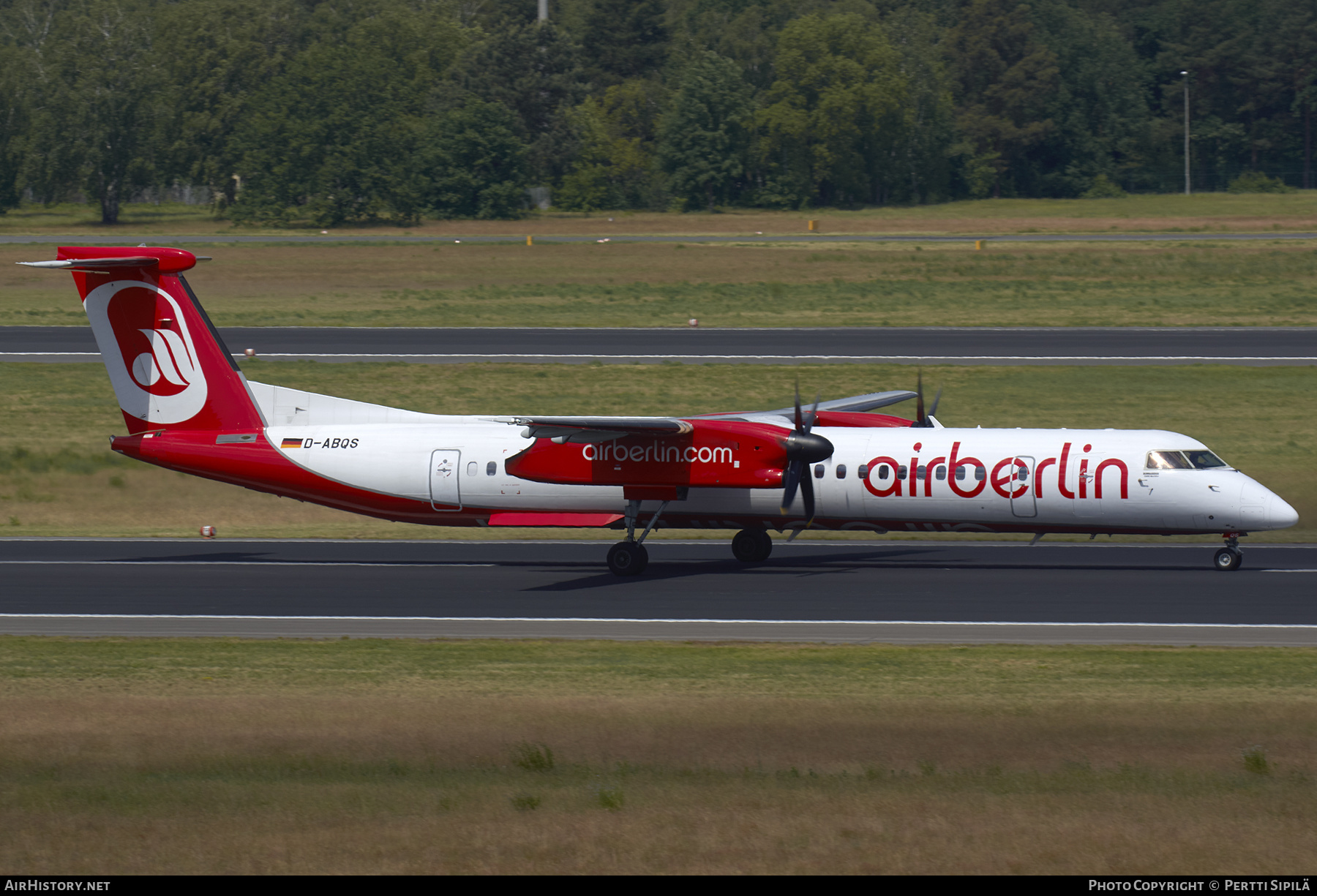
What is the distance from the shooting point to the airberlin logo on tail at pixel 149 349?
29.8m

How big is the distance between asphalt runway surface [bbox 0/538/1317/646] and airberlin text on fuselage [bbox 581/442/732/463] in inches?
89.3

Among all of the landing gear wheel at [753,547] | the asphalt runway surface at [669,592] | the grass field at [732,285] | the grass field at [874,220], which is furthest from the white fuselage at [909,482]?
the grass field at [874,220]

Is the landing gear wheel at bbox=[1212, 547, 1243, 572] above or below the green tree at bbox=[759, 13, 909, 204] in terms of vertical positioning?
below

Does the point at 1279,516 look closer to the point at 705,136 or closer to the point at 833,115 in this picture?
the point at 705,136

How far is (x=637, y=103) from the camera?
5000 inches

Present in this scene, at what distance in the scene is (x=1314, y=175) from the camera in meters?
129

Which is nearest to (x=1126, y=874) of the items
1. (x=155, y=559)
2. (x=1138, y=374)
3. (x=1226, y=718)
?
(x=1226, y=718)

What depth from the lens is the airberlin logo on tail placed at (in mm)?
→ 29781

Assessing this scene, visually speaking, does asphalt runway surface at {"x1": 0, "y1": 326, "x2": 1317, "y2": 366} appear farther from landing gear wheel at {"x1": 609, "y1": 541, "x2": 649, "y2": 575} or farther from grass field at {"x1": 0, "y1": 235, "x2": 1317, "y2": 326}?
landing gear wheel at {"x1": 609, "y1": 541, "x2": 649, "y2": 575}

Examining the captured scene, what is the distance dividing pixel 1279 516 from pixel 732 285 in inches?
1810

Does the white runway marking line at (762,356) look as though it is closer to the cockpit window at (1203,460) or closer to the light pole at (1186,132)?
the cockpit window at (1203,460)

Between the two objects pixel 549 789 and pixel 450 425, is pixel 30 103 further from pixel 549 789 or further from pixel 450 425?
pixel 549 789

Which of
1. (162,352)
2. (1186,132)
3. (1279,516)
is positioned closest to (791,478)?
(1279,516)

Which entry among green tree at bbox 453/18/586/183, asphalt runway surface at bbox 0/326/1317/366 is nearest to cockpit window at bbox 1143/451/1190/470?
asphalt runway surface at bbox 0/326/1317/366
